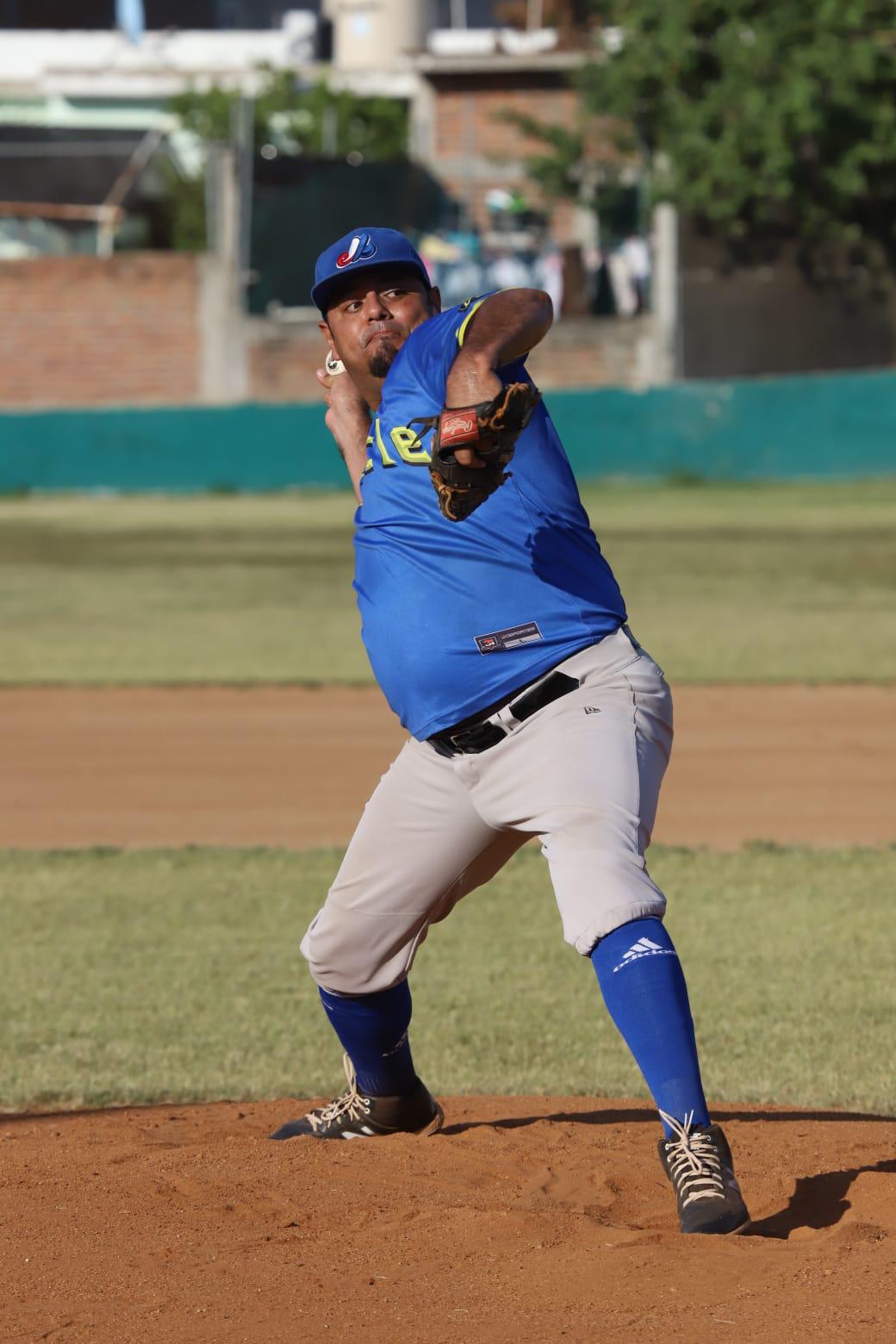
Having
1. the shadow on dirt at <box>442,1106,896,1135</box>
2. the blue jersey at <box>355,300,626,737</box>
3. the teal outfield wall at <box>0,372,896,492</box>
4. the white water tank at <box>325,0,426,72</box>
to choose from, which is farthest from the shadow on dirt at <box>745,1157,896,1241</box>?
the white water tank at <box>325,0,426,72</box>

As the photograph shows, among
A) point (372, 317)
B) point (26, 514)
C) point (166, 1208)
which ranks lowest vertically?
point (26, 514)

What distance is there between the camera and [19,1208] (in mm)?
4105

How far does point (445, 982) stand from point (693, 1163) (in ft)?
10.0

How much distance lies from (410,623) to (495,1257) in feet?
4.44

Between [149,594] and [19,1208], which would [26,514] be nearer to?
[149,594]

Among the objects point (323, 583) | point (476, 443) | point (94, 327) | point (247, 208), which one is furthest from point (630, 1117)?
point (94, 327)

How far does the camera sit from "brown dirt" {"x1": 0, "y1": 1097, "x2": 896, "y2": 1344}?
3412 millimetres

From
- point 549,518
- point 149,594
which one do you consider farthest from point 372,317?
point 149,594

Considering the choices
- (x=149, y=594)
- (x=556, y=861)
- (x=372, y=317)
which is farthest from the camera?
(x=149, y=594)

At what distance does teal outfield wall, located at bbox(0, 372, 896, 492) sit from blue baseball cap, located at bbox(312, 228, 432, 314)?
2528 cm

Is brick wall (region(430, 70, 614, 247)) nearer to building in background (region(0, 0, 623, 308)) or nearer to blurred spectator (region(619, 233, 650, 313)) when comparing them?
building in background (region(0, 0, 623, 308))

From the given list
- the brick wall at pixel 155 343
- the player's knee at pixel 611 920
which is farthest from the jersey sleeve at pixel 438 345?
the brick wall at pixel 155 343

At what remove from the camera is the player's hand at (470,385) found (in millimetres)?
3535

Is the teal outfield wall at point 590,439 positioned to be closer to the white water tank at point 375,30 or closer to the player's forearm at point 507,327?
the white water tank at point 375,30
